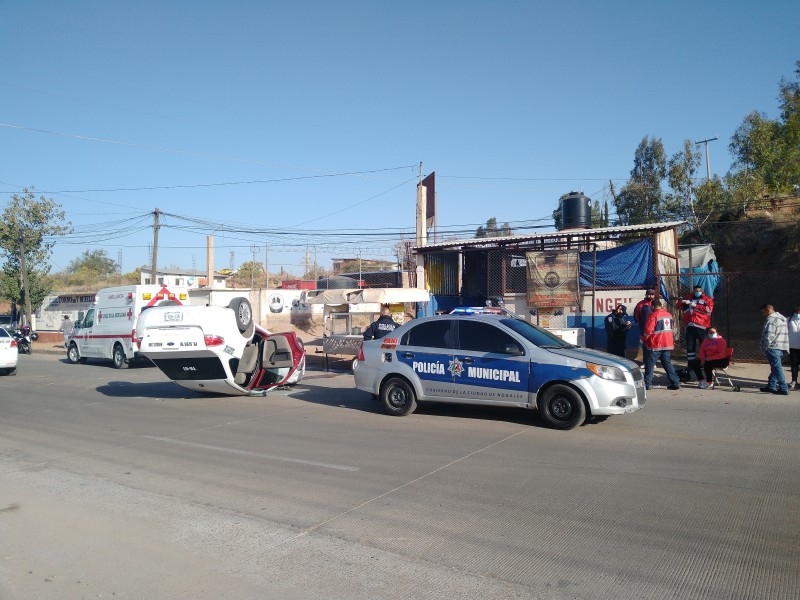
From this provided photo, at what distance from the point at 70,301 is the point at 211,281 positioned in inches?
389

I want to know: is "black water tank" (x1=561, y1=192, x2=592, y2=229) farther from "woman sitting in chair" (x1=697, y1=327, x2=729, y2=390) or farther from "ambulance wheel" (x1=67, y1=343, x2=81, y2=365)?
"ambulance wheel" (x1=67, y1=343, x2=81, y2=365)

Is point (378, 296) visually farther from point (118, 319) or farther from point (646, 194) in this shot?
point (646, 194)

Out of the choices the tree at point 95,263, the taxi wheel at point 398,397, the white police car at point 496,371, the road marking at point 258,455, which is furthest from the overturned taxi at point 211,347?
the tree at point 95,263

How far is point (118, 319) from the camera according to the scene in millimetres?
21406

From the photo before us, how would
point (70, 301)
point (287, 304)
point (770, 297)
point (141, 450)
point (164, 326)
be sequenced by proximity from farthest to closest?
point (70, 301)
point (287, 304)
point (770, 297)
point (164, 326)
point (141, 450)

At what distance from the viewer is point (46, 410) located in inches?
492

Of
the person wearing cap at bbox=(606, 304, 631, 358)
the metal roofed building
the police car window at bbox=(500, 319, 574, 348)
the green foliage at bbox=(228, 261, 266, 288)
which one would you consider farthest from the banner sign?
the green foliage at bbox=(228, 261, 266, 288)

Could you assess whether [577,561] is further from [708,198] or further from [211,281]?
[211,281]

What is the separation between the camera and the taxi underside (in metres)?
11.9

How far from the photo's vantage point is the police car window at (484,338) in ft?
31.3

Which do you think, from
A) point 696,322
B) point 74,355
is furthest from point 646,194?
point 74,355

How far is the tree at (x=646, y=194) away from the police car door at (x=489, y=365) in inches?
1193

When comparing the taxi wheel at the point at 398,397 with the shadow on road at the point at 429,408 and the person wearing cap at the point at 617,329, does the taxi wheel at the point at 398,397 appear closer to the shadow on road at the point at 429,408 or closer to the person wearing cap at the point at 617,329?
the shadow on road at the point at 429,408

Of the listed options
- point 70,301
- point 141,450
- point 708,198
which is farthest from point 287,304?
point 141,450
